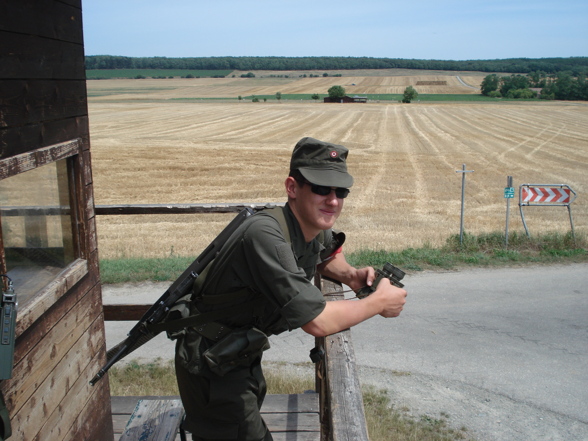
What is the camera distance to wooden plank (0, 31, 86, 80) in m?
2.45

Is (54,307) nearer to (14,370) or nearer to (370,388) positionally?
(14,370)

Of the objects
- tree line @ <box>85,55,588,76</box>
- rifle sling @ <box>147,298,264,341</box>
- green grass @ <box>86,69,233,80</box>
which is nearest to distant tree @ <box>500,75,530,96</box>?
tree line @ <box>85,55,588,76</box>

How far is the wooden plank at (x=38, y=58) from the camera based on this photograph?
2447 millimetres

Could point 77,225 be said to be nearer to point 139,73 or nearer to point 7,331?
point 7,331

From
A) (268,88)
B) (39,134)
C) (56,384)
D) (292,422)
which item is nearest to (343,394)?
(56,384)

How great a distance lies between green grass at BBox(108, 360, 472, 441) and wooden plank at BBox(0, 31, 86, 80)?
293 cm

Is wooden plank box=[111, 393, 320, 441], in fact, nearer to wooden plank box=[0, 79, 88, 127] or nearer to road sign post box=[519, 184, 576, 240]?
wooden plank box=[0, 79, 88, 127]

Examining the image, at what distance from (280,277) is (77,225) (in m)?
1.67

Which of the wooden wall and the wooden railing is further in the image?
the wooden wall

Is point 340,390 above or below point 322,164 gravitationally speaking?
below

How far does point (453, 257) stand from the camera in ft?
30.2

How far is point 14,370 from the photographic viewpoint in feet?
8.24

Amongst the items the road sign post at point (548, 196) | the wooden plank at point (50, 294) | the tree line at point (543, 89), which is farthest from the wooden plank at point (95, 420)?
the tree line at point (543, 89)

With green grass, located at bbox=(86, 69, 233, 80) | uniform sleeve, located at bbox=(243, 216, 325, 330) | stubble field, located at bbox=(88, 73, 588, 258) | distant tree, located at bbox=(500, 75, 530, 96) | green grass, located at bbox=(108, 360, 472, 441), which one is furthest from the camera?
green grass, located at bbox=(86, 69, 233, 80)
